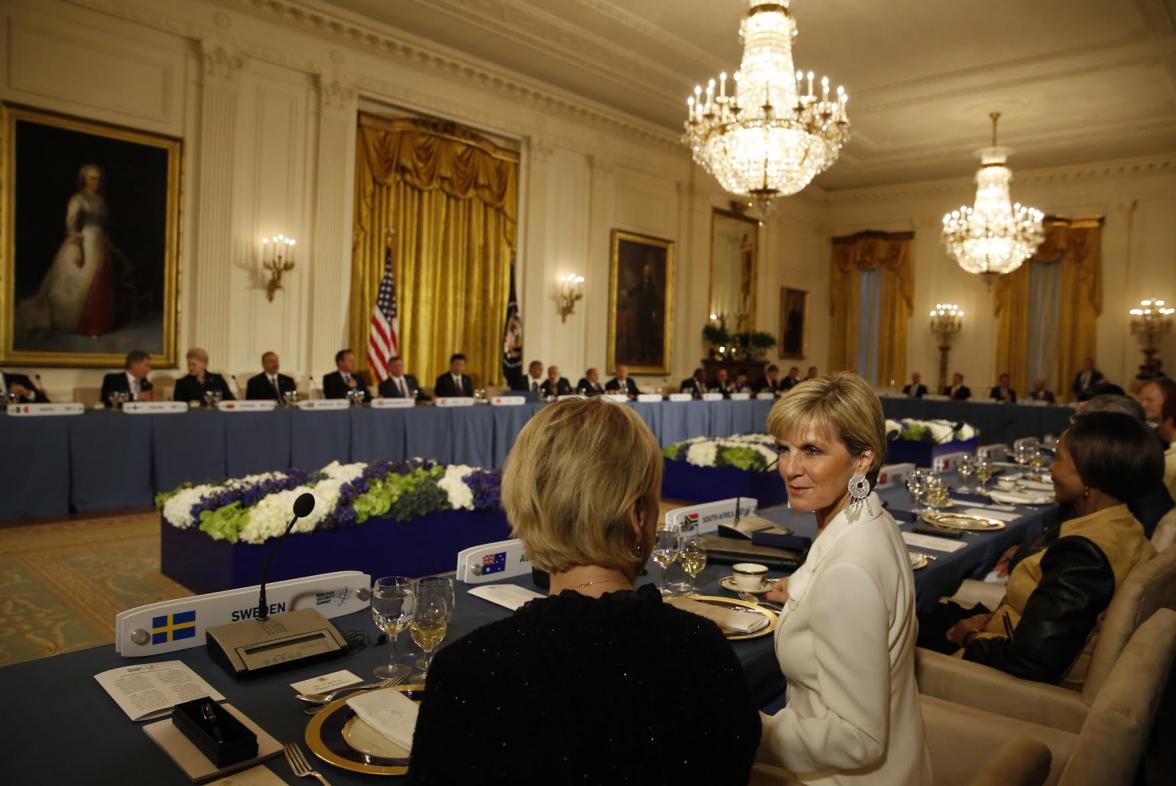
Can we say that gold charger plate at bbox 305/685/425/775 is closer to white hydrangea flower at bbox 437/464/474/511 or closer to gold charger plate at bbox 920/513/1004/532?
gold charger plate at bbox 920/513/1004/532

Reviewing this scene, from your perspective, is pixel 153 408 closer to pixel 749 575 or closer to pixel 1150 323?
pixel 749 575

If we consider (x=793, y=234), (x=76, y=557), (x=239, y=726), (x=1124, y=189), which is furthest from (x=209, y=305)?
(x=1124, y=189)

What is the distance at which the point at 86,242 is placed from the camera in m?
7.88

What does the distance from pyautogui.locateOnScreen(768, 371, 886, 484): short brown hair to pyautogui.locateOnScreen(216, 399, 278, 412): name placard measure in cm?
580

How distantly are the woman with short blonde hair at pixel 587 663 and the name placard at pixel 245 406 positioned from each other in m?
6.09

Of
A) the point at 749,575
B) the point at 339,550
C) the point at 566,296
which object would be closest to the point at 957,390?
the point at 566,296

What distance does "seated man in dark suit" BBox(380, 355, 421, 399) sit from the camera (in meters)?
8.85

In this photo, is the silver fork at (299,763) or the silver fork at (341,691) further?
the silver fork at (341,691)

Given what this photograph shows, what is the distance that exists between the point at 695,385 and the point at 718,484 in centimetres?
504

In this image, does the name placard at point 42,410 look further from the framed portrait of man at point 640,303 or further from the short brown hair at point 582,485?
the framed portrait of man at point 640,303

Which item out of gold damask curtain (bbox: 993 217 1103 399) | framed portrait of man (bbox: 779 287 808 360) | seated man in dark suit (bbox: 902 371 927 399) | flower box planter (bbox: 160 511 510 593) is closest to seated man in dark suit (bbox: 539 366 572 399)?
flower box planter (bbox: 160 511 510 593)

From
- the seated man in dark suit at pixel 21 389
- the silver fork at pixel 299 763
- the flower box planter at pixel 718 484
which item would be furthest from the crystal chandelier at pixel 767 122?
the silver fork at pixel 299 763

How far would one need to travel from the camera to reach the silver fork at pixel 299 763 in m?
1.25

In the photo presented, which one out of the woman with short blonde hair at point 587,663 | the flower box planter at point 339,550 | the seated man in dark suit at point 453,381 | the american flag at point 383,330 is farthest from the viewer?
the american flag at point 383,330
